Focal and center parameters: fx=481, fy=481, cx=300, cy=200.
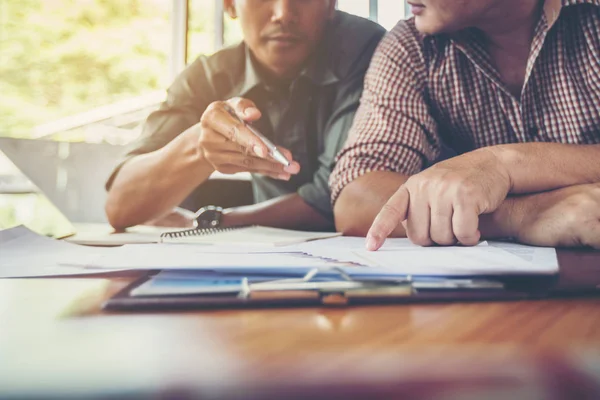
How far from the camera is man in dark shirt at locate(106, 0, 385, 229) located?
95 cm

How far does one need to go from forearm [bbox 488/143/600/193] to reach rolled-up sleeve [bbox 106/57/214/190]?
2.38 ft

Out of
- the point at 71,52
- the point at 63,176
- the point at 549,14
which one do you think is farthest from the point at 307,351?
the point at 71,52

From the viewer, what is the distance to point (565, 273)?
30 centimetres

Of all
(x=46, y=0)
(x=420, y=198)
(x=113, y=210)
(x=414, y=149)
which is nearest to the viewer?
(x=420, y=198)

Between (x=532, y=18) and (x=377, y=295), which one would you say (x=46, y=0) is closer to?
(x=532, y=18)

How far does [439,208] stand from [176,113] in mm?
820

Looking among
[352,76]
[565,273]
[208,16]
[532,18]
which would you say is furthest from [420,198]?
[208,16]

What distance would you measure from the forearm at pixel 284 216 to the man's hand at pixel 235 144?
20 cm

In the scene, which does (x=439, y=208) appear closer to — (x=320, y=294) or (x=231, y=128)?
(x=320, y=294)

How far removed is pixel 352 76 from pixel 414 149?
33 centimetres

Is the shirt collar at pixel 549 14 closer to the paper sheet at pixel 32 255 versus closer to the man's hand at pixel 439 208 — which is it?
the man's hand at pixel 439 208

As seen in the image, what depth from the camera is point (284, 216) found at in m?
0.98

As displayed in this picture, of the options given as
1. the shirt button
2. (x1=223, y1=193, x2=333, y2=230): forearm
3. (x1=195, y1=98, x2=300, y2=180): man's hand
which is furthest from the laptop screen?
the shirt button

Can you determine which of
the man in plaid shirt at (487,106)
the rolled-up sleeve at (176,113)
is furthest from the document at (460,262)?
the rolled-up sleeve at (176,113)
